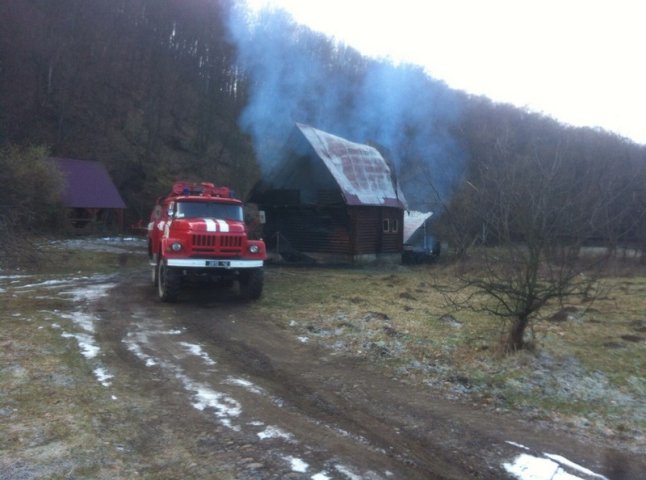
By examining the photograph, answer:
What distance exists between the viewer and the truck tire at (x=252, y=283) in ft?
39.1

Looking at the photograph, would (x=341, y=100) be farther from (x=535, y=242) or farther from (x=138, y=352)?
(x=138, y=352)

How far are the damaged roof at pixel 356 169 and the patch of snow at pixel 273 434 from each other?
17.7 m

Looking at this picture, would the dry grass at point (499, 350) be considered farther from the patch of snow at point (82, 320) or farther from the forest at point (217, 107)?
the forest at point (217, 107)

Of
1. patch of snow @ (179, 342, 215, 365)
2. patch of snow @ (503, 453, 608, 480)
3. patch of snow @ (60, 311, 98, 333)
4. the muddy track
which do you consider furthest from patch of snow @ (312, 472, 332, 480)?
patch of snow @ (60, 311, 98, 333)

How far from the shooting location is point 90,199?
3106 cm

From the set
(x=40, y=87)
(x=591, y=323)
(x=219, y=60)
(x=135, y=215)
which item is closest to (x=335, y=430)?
(x=591, y=323)

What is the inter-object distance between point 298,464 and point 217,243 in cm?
747

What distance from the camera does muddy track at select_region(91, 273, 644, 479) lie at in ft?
14.1

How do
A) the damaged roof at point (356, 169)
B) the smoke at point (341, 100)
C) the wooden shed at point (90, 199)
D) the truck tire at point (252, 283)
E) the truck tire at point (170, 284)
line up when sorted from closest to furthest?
the truck tire at point (170, 284)
the truck tire at point (252, 283)
the damaged roof at point (356, 169)
the smoke at point (341, 100)
the wooden shed at point (90, 199)

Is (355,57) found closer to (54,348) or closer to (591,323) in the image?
(591,323)

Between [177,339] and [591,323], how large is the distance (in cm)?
740

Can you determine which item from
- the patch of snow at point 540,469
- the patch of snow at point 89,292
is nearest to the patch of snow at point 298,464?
the patch of snow at point 540,469

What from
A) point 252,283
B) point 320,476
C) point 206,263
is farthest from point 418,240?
point 320,476

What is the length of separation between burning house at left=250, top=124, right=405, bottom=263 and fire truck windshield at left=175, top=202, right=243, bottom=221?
33.3 feet
